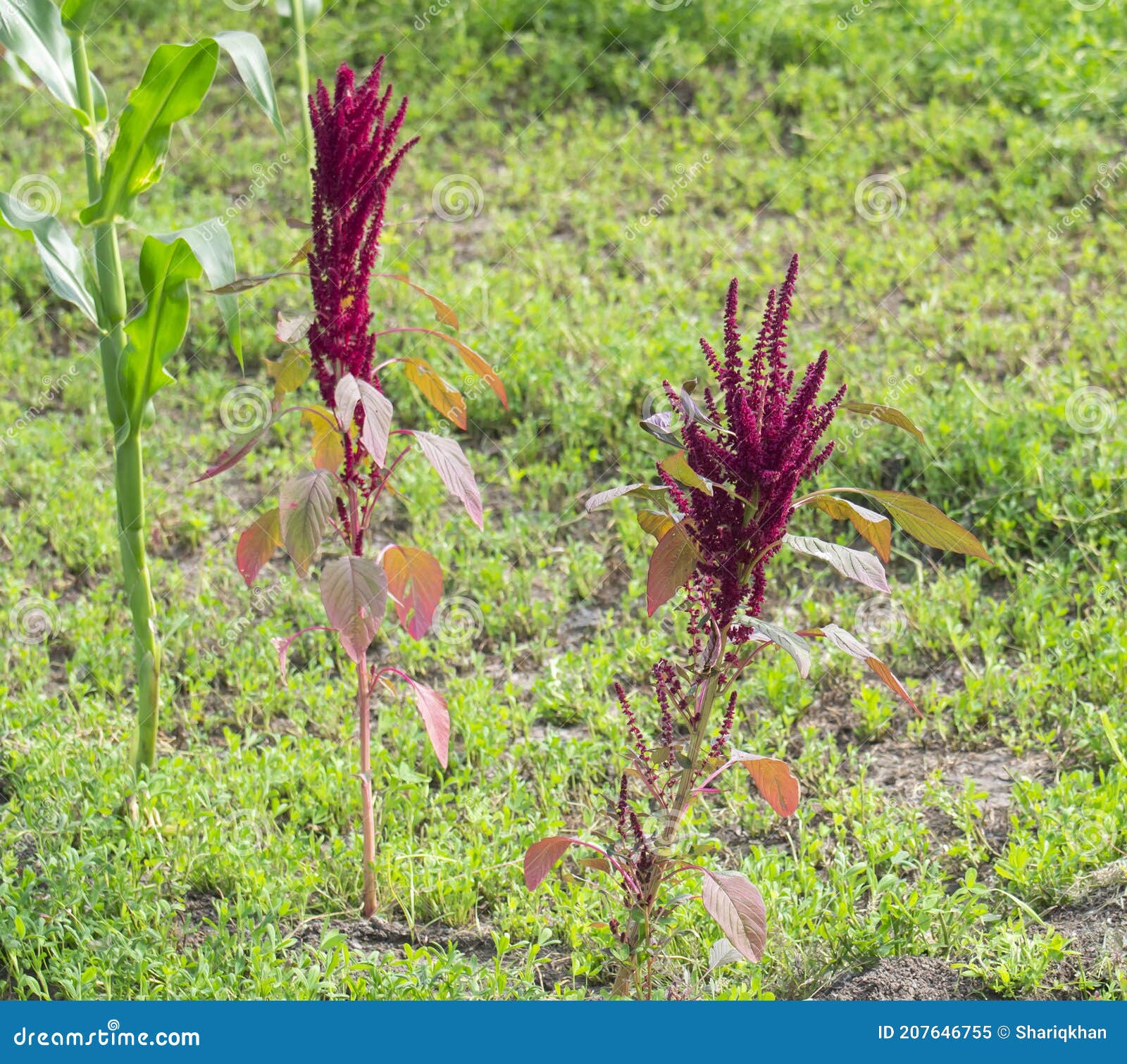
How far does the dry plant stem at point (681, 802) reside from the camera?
7.65ft

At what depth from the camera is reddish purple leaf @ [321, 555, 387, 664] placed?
2369 mm

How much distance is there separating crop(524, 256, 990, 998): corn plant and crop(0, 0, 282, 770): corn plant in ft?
3.84

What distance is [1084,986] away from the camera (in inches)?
102

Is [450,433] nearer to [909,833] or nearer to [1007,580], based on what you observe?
[1007,580]

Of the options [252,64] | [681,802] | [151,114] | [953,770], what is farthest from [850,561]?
[151,114]

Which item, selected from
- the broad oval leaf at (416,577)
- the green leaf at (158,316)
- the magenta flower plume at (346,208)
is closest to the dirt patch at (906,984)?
the broad oval leaf at (416,577)

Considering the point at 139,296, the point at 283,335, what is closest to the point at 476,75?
the point at 139,296

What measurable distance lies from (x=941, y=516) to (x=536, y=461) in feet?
9.01

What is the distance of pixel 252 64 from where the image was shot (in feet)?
9.02

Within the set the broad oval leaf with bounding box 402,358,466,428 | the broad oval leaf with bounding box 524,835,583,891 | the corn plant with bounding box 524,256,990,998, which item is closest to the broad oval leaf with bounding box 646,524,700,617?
the corn plant with bounding box 524,256,990,998

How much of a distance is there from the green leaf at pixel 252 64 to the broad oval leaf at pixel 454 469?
2.59 feet

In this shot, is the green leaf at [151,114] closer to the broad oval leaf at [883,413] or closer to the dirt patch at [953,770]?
the broad oval leaf at [883,413]

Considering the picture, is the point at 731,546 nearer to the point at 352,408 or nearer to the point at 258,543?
the point at 352,408

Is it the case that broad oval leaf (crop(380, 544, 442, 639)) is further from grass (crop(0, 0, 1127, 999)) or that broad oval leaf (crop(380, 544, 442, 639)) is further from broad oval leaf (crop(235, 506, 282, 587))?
grass (crop(0, 0, 1127, 999))
